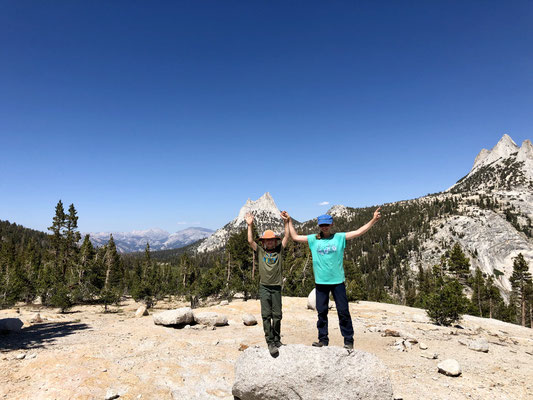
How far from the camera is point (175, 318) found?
59.8 ft

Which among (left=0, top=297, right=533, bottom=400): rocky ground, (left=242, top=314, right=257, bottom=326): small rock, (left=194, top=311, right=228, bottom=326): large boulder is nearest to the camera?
(left=0, top=297, right=533, bottom=400): rocky ground

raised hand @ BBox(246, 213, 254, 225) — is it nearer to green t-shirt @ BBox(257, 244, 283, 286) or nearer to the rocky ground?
green t-shirt @ BBox(257, 244, 283, 286)

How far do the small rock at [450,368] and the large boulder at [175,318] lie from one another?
15251mm

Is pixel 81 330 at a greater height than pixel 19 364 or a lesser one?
lesser

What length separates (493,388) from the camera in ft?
26.2

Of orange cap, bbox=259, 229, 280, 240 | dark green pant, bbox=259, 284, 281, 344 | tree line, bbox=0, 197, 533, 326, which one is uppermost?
orange cap, bbox=259, 229, 280, 240

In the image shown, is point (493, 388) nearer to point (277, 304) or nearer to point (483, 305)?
point (277, 304)

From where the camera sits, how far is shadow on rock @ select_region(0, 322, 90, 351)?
13359mm

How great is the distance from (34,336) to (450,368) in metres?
21.4

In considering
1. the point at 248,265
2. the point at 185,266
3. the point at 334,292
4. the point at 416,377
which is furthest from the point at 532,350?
the point at 185,266

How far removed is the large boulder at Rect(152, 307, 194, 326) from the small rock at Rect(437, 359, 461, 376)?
1525 centimetres

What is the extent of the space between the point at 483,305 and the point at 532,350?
2618 inches

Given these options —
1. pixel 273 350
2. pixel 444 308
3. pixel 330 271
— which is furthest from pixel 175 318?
pixel 444 308

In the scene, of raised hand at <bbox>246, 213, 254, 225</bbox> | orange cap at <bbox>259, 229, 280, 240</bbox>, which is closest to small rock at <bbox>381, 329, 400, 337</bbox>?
orange cap at <bbox>259, 229, 280, 240</bbox>
